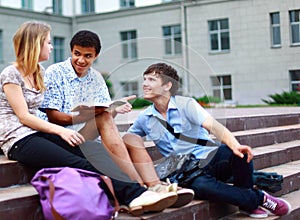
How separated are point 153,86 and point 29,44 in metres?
0.90

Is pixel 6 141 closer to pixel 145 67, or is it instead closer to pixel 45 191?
pixel 45 191

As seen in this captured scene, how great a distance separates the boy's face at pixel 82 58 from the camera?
3711 millimetres

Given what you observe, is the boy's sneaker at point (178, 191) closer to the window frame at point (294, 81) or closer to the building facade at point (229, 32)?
the building facade at point (229, 32)

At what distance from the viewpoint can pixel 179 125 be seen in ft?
12.6

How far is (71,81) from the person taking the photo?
3.84 metres

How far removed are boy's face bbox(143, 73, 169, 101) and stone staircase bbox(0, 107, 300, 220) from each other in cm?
44

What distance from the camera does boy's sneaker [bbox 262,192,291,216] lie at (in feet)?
12.6

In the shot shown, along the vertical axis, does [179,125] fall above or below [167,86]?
below

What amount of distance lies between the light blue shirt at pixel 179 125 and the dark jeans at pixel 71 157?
1.92 feet

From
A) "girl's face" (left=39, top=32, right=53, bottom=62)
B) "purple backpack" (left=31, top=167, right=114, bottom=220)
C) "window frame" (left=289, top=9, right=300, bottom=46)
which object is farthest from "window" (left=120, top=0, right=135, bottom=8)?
"purple backpack" (left=31, top=167, right=114, bottom=220)

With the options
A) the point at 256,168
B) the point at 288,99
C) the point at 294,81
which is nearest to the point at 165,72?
the point at 256,168

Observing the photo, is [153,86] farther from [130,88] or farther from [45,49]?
[45,49]

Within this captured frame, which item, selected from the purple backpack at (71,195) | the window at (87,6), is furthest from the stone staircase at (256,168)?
the window at (87,6)

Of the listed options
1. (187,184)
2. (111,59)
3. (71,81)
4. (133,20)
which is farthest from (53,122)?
(133,20)
